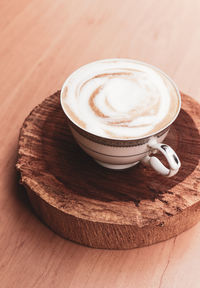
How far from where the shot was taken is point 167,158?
1.95 feet

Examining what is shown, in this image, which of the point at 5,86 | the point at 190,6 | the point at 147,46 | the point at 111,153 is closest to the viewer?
the point at 111,153

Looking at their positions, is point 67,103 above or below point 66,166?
above

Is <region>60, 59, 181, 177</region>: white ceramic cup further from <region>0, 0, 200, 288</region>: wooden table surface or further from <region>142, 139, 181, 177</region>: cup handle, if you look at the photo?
<region>0, 0, 200, 288</region>: wooden table surface

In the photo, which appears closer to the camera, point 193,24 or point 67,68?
point 67,68

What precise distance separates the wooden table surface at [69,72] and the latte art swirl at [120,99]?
230 millimetres

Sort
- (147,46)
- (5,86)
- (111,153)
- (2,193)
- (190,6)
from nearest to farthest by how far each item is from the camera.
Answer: (111,153), (2,193), (5,86), (147,46), (190,6)

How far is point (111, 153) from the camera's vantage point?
63 centimetres

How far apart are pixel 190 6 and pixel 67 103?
90cm

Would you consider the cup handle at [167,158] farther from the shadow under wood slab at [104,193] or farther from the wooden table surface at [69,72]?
the wooden table surface at [69,72]

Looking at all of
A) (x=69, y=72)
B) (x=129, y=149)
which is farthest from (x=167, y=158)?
(x=69, y=72)

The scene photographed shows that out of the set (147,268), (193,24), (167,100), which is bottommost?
(147,268)

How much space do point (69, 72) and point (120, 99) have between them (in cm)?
44

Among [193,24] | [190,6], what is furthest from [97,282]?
[190,6]

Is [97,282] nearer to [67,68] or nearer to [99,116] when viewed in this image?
[99,116]
